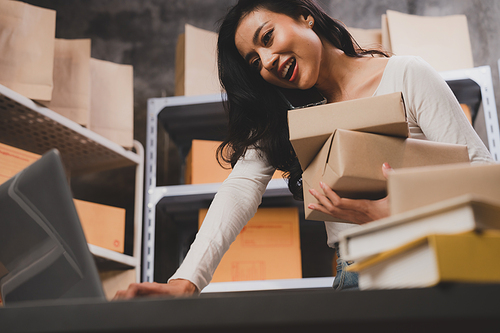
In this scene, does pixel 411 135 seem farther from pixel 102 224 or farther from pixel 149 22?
pixel 149 22

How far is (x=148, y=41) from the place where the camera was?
2445 mm

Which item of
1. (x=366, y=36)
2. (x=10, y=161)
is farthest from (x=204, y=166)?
(x=366, y=36)

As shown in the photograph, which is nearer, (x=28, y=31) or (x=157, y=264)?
(x=28, y=31)

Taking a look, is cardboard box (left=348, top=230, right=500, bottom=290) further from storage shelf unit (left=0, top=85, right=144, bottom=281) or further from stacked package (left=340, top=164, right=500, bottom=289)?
storage shelf unit (left=0, top=85, right=144, bottom=281)

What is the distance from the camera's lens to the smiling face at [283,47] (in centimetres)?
117

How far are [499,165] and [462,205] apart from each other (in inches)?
4.1

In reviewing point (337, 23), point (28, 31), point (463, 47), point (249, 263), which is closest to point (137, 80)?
point (28, 31)

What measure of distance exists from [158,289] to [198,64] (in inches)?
56.7

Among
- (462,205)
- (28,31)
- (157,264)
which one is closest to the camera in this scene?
(462,205)

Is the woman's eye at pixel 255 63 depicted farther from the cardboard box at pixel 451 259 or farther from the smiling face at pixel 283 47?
the cardboard box at pixel 451 259

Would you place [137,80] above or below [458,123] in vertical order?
above

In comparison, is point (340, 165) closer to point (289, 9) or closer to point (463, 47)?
point (289, 9)

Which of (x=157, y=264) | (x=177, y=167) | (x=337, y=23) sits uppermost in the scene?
(x=337, y=23)

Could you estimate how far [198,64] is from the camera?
1.90 metres
